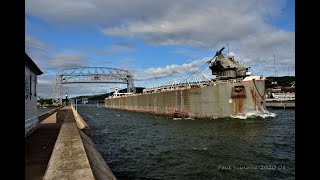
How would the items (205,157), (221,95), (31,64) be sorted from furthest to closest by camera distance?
1. (221,95)
2. (31,64)
3. (205,157)

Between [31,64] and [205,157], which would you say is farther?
[31,64]

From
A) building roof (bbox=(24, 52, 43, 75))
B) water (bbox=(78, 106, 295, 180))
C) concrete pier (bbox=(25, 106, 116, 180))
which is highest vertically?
building roof (bbox=(24, 52, 43, 75))

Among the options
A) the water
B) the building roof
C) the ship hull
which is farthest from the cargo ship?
the building roof

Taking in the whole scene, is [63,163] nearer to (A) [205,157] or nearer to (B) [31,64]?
(A) [205,157]

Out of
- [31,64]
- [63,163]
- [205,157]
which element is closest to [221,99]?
[205,157]

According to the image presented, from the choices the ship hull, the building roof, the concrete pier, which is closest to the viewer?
the concrete pier

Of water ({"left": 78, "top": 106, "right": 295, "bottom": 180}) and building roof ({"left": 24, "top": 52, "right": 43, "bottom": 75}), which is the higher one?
building roof ({"left": 24, "top": 52, "right": 43, "bottom": 75})

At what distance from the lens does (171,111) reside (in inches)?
1610

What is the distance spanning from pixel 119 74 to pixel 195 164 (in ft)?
289

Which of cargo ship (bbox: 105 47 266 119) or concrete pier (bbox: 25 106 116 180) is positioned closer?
concrete pier (bbox: 25 106 116 180)

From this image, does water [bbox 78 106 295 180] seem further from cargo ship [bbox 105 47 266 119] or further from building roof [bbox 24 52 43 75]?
cargo ship [bbox 105 47 266 119]

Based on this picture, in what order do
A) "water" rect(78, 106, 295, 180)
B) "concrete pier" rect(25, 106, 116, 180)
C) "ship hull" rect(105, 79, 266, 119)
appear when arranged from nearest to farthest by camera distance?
1. "concrete pier" rect(25, 106, 116, 180)
2. "water" rect(78, 106, 295, 180)
3. "ship hull" rect(105, 79, 266, 119)

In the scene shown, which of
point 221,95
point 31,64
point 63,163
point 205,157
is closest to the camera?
point 63,163
